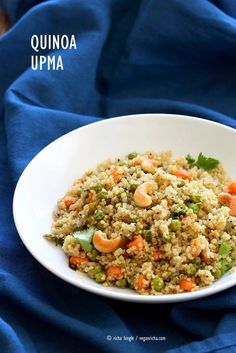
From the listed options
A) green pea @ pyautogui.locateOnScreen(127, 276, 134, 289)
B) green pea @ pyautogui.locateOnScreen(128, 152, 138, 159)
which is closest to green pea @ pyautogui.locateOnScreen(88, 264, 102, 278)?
green pea @ pyautogui.locateOnScreen(127, 276, 134, 289)

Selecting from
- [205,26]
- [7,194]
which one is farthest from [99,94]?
[7,194]

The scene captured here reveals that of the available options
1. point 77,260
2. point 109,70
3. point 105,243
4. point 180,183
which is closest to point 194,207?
point 180,183

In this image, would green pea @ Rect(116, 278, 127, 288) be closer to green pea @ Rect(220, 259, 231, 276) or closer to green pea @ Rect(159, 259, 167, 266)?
green pea @ Rect(159, 259, 167, 266)

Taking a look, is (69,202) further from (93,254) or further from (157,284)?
(157,284)

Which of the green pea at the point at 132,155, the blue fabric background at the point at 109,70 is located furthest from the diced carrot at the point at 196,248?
the blue fabric background at the point at 109,70

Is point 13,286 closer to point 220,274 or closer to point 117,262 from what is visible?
point 117,262
